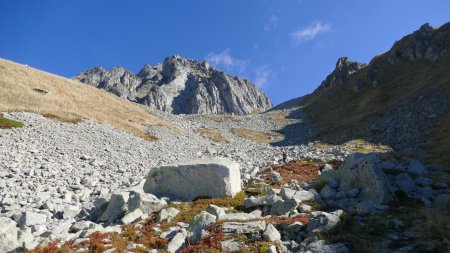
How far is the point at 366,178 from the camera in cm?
1839

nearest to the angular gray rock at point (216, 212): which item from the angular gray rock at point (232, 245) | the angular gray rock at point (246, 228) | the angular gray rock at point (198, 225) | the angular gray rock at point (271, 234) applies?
the angular gray rock at point (198, 225)

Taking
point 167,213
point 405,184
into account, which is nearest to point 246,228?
point 167,213

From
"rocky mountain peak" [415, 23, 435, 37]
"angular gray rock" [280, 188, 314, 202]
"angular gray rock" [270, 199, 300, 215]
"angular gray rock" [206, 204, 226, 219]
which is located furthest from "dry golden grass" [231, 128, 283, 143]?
"angular gray rock" [206, 204, 226, 219]

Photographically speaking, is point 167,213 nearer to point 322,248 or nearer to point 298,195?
point 298,195

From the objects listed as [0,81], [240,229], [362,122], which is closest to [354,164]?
[240,229]

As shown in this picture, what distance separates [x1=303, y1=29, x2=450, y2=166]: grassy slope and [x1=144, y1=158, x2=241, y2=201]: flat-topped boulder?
3988 cm

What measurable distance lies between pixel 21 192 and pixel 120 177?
780 centimetres

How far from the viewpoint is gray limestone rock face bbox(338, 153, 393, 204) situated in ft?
56.4

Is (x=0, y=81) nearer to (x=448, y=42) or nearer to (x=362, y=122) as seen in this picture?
(x=362, y=122)

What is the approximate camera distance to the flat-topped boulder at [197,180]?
64.5 ft

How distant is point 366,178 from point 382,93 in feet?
278

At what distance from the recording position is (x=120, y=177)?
88.2 feet

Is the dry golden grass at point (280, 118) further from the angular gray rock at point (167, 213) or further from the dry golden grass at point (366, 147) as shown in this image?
the angular gray rock at point (167, 213)

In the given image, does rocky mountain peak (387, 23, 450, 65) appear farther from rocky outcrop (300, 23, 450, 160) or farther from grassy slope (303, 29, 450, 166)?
grassy slope (303, 29, 450, 166)
